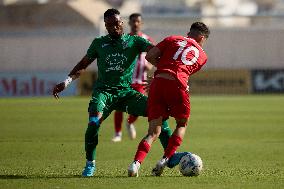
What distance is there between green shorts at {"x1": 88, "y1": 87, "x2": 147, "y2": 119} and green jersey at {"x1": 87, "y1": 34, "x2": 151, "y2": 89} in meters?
0.10

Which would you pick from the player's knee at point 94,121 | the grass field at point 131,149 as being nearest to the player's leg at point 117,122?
the grass field at point 131,149

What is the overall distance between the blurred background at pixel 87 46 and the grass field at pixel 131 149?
8.41 meters

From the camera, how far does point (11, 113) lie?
27312 mm

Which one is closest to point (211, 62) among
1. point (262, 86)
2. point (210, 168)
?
point (262, 86)

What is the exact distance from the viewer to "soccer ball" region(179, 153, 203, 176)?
11266 mm

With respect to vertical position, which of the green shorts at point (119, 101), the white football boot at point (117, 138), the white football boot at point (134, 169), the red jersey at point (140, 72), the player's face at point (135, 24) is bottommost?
the white football boot at point (117, 138)

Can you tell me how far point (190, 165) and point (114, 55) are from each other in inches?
76.5

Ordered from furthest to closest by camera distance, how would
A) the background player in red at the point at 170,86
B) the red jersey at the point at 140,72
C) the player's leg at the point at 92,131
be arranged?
the red jersey at the point at 140,72 < the player's leg at the point at 92,131 < the background player in red at the point at 170,86

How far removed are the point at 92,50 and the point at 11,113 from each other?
15.5m

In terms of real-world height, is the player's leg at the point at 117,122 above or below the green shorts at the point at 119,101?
below

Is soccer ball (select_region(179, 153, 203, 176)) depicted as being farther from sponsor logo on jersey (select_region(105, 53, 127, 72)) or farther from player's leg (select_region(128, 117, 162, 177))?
sponsor logo on jersey (select_region(105, 53, 127, 72))

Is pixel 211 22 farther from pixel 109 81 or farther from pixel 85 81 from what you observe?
pixel 109 81

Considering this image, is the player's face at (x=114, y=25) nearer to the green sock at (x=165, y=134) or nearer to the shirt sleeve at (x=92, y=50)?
the shirt sleeve at (x=92, y=50)

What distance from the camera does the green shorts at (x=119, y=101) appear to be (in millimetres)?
11961
